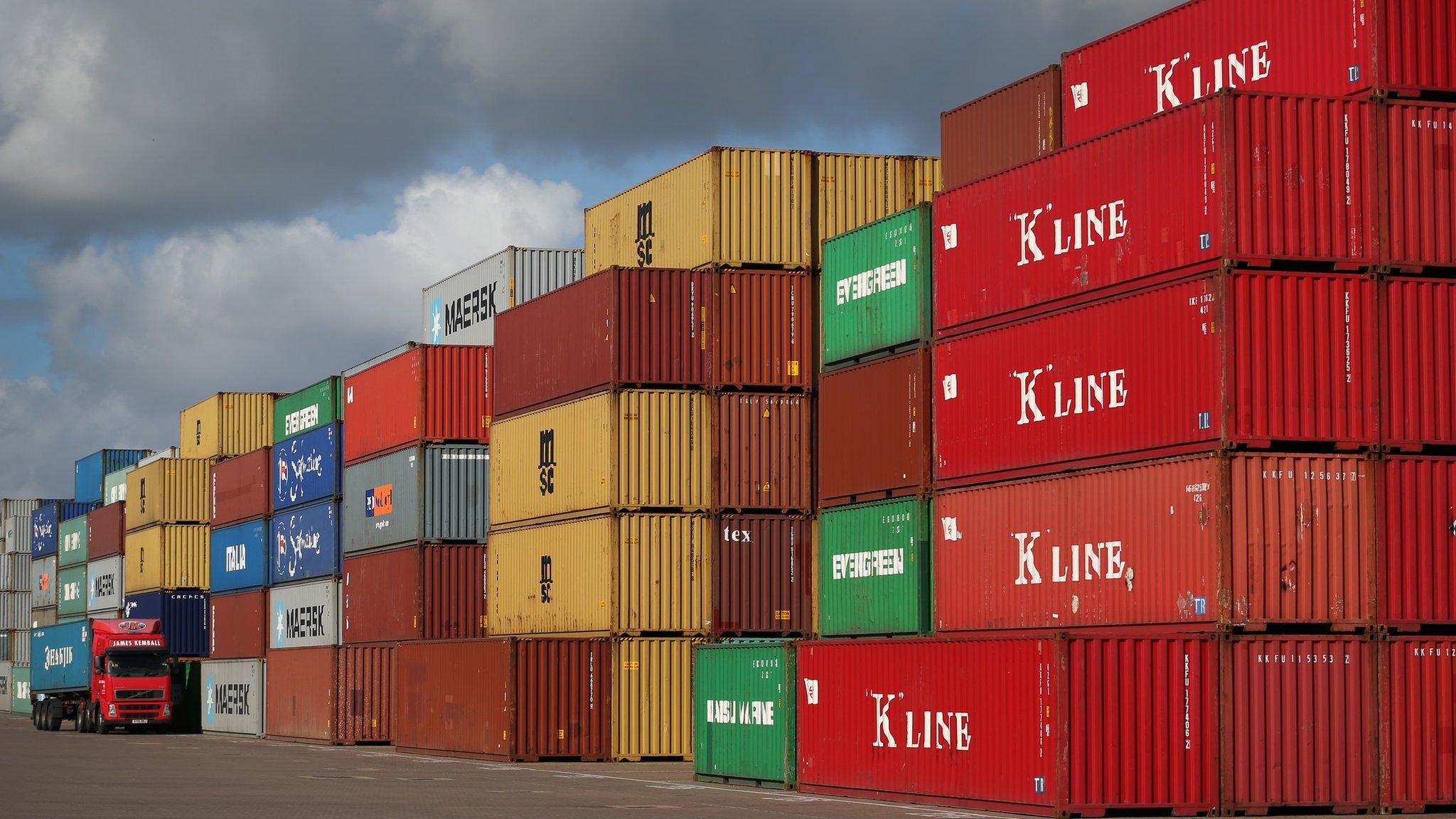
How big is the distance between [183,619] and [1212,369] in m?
56.5

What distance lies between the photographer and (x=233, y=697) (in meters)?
67.7

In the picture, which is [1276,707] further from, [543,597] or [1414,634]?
[543,597]

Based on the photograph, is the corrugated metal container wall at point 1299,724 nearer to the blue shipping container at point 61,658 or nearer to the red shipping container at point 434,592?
the red shipping container at point 434,592

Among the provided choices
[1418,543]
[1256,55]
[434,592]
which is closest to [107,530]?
[434,592]

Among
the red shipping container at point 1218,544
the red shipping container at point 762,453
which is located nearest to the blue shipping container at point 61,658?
the red shipping container at point 762,453

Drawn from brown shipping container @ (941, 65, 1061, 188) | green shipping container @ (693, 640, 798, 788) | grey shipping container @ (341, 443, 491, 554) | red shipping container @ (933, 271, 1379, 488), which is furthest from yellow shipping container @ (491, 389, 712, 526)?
red shipping container @ (933, 271, 1379, 488)

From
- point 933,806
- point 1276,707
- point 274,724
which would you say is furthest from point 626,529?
point 274,724

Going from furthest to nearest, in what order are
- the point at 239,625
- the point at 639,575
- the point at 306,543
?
1. the point at 239,625
2. the point at 306,543
3. the point at 639,575

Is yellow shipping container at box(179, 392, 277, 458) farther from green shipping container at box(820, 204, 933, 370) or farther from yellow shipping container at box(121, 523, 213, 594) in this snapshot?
green shipping container at box(820, 204, 933, 370)

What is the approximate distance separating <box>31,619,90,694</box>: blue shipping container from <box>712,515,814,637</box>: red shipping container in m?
34.9

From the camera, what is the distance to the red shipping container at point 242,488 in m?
64.9

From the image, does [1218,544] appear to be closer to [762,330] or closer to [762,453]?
[762,453]

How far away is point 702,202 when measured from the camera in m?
42.5

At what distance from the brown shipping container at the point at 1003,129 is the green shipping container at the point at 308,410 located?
27.7 metres
